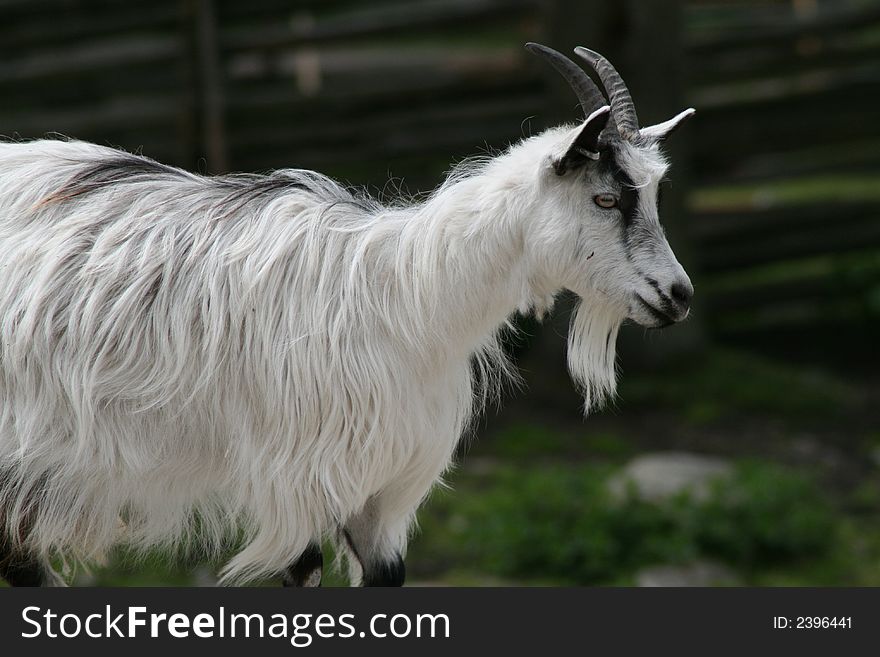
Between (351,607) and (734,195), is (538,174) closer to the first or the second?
(351,607)

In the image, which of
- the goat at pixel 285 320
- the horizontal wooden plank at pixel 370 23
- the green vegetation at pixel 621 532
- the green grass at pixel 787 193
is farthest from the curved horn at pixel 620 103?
the green grass at pixel 787 193

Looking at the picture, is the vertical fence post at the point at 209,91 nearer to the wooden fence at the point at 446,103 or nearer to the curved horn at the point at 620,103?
the wooden fence at the point at 446,103

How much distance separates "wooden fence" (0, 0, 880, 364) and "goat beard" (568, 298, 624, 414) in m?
4.61

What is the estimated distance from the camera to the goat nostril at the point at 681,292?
394cm

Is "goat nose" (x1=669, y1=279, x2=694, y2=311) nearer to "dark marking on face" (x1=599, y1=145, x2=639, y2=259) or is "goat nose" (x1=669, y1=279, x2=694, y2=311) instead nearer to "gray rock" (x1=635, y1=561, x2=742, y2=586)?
"dark marking on face" (x1=599, y1=145, x2=639, y2=259)

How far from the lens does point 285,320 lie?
13.4ft

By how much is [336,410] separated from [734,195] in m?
7.51

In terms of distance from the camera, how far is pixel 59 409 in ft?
13.5

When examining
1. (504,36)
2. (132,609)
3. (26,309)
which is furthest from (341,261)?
(504,36)

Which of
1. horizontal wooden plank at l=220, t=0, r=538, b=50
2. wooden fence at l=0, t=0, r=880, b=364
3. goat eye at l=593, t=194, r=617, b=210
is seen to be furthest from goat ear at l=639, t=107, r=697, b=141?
horizontal wooden plank at l=220, t=0, r=538, b=50

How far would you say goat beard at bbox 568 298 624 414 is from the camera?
4203 millimetres

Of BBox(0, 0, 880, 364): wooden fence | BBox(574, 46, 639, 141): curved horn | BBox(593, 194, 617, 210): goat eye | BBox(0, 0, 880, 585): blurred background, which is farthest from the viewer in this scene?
BBox(0, 0, 880, 364): wooden fence

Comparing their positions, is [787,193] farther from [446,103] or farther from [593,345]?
[593,345]

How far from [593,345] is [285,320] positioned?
108cm
